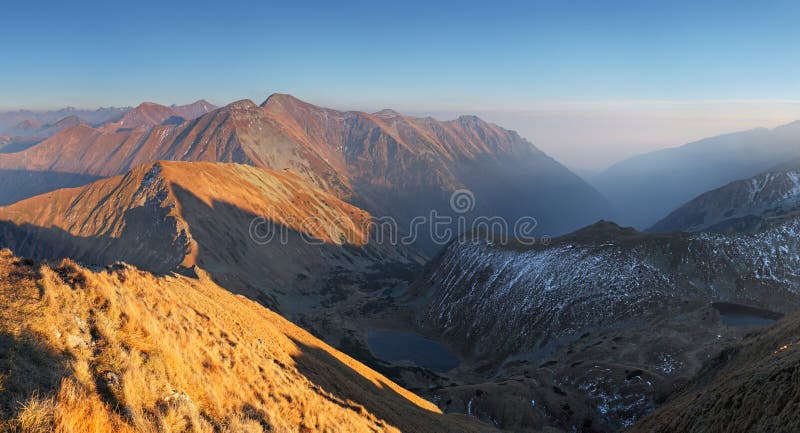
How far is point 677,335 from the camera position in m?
64.0

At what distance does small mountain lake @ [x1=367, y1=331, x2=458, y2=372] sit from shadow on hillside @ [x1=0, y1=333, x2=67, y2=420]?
93319 millimetres

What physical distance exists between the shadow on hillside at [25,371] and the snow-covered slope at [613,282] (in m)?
88.9

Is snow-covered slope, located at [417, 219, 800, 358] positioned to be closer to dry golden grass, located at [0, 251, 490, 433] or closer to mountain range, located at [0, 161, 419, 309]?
mountain range, located at [0, 161, 419, 309]

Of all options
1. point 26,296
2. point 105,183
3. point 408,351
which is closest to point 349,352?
point 408,351

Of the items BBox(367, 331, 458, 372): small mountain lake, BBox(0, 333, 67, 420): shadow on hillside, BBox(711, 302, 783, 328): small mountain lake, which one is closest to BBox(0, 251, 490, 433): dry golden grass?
BBox(0, 333, 67, 420): shadow on hillside

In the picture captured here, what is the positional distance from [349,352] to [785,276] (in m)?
94.1

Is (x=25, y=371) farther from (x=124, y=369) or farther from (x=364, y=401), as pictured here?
(x=364, y=401)

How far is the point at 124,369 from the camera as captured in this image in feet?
37.4

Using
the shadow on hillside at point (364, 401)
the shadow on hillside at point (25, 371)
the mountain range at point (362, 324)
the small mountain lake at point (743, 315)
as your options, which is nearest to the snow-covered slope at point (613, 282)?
the mountain range at point (362, 324)

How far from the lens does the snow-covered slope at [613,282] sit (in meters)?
80.3

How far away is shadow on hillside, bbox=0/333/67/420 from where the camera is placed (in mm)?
8321

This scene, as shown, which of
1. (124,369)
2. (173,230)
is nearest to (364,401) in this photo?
(124,369)

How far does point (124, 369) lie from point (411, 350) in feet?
338

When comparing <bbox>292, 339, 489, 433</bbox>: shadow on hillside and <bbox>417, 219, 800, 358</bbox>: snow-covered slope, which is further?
<bbox>417, 219, 800, 358</bbox>: snow-covered slope
